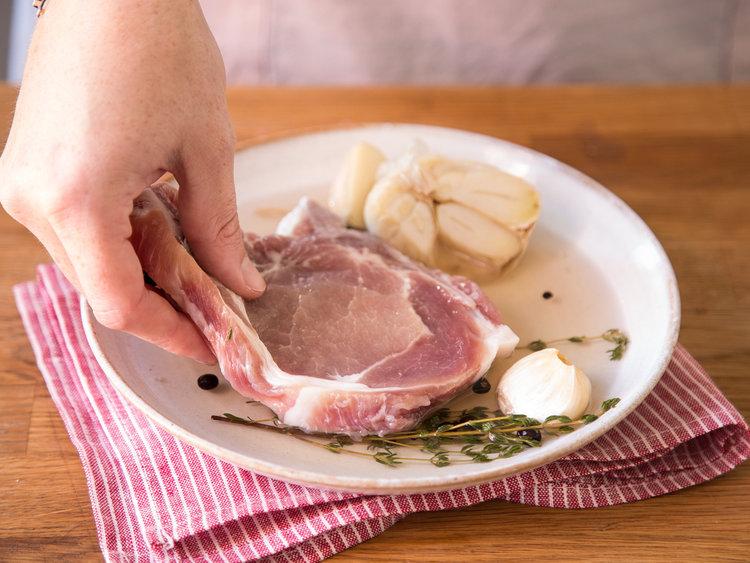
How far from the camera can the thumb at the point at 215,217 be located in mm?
1353

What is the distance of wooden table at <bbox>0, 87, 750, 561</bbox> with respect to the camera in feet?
4.61

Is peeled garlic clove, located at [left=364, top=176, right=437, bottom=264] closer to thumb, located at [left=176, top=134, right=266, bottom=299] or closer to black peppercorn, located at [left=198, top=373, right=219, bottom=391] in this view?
thumb, located at [left=176, top=134, right=266, bottom=299]

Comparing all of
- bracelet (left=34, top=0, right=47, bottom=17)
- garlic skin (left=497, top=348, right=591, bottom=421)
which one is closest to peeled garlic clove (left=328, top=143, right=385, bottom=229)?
garlic skin (left=497, top=348, right=591, bottom=421)

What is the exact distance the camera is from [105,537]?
4.53 ft

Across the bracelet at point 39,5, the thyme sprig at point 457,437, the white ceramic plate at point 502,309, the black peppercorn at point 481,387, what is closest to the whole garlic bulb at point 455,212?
the white ceramic plate at point 502,309

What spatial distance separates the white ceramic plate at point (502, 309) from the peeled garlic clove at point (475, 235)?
81 millimetres

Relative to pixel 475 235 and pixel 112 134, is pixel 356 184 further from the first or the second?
pixel 112 134

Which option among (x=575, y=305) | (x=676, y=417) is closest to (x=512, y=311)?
(x=575, y=305)

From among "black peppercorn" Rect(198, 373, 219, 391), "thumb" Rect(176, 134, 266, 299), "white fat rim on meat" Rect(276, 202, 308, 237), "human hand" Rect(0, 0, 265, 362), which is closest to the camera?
"human hand" Rect(0, 0, 265, 362)

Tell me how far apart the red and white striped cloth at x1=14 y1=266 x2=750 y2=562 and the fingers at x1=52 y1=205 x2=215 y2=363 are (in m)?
0.25

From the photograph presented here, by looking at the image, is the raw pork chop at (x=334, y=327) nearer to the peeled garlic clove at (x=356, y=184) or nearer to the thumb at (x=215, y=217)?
the thumb at (x=215, y=217)

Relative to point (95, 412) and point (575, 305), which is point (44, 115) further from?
point (575, 305)

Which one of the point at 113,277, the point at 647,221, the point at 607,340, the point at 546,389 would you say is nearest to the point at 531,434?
the point at 546,389

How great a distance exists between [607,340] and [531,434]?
0.39 meters
